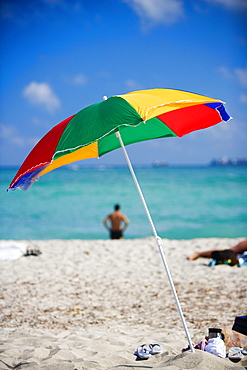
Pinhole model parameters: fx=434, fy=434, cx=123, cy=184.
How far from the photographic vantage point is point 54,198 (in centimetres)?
3105

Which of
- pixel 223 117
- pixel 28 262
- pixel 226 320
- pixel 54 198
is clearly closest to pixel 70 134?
pixel 223 117

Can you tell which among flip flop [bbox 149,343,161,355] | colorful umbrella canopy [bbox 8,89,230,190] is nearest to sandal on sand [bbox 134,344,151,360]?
flip flop [bbox 149,343,161,355]

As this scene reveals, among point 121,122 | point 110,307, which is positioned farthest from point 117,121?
point 110,307

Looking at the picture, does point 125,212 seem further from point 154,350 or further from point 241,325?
point 154,350

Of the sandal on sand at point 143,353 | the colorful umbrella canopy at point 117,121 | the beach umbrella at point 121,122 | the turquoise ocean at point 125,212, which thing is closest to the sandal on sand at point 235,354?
the beach umbrella at point 121,122

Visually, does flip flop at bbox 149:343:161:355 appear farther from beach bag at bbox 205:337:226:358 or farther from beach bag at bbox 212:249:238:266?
beach bag at bbox 212:249:238:266

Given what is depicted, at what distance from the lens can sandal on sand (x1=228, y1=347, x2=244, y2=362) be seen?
10.7 feet

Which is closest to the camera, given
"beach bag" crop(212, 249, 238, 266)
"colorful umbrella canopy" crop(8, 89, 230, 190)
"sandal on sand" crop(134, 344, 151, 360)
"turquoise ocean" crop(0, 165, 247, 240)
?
"colorful umbrella canopy" crop(8, 89, 230, 190)

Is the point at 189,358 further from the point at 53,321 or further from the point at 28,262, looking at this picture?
the point at 28,262

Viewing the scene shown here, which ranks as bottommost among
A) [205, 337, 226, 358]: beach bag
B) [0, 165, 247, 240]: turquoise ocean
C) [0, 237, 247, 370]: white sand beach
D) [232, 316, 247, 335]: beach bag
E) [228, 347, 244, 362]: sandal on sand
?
[228, 347, 244, 362]: sandal on sand

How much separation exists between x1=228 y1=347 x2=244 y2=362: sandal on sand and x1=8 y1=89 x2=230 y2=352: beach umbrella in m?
0.37

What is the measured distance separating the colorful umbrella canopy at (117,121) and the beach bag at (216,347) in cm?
171

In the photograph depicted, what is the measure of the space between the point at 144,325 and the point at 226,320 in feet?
3.00

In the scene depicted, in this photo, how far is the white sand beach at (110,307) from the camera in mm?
3582
